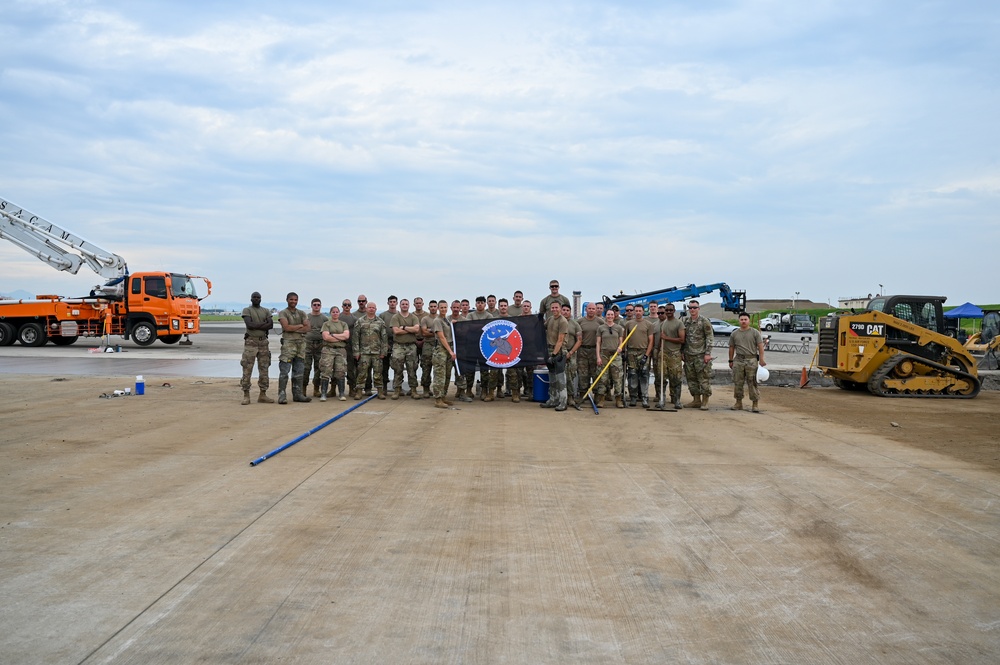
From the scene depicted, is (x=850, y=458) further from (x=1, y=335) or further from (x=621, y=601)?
(x=1, y=335)

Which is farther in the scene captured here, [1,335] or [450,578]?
[1,335]

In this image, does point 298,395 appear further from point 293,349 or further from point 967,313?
point 967,313

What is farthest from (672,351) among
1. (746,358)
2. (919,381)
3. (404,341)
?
(919,381)

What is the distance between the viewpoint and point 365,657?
352 cm

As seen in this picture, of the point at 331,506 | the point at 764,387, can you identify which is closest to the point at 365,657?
the point at 331,506

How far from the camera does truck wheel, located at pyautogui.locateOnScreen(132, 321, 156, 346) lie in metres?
28.5

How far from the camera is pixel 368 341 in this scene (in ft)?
45.4

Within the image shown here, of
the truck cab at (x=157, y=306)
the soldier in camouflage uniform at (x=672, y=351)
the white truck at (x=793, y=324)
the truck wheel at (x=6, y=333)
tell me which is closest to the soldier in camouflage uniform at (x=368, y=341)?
the soldier in camouflage uniform at (x=672, y=351)

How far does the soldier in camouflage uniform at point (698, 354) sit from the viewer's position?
1338cm

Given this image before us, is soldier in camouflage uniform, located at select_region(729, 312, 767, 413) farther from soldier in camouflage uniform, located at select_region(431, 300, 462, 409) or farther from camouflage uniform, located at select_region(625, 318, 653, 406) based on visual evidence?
soldier in camouflage uniform, located at select_region(431, 300, 462, 409)

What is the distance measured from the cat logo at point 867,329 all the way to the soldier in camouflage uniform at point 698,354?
5.12 meters

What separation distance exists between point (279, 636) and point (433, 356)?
1006 centimetres

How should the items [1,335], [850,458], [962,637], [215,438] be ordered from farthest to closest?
[1,335] < [215,438] < [850,458] < [962,637]

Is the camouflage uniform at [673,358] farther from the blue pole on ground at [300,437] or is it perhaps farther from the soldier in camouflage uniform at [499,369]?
the blue pole on ground at [300,437]
